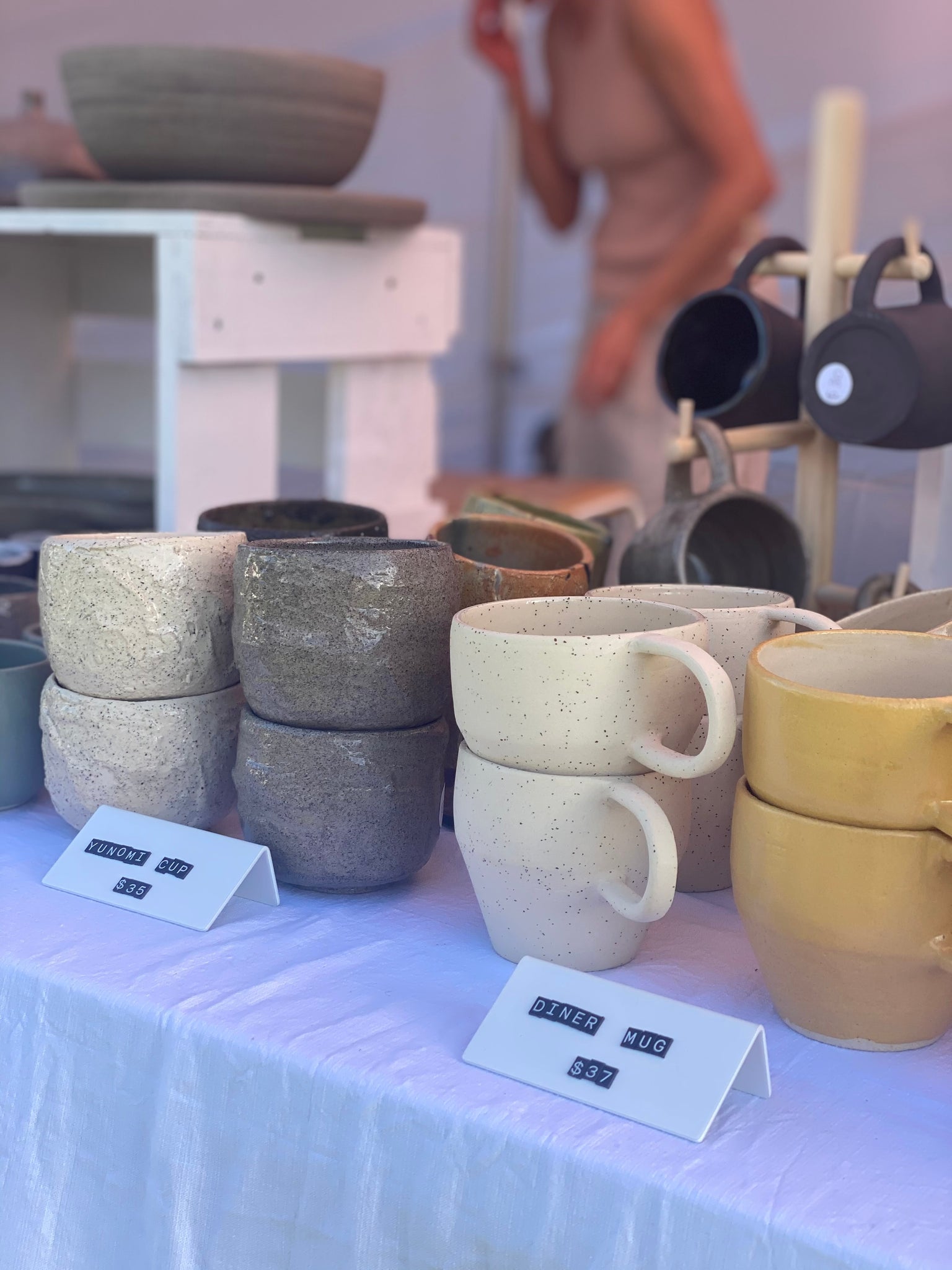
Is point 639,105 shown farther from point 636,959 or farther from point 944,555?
point 636,959

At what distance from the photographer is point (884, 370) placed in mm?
862

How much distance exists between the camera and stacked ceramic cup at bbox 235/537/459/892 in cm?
63

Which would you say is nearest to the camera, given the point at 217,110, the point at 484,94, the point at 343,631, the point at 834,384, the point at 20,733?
the point at 343,631

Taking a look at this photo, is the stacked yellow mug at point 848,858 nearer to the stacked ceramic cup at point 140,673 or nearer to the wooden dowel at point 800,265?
the stacked ceramic cup at point 140,673

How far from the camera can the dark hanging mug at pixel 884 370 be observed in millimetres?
850

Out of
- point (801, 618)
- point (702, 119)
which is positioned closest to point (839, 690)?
point (801, 618)

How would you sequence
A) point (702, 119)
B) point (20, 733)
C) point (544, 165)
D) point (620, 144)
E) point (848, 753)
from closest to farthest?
point (848, 753)
point (20, 733)
point (702, 119)
point (620, 144)
point (544, 165)

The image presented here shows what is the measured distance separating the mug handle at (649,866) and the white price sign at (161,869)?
180 millimetres

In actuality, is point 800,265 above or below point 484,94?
below

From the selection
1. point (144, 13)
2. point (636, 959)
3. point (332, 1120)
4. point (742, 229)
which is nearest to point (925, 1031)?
point (636, 959)

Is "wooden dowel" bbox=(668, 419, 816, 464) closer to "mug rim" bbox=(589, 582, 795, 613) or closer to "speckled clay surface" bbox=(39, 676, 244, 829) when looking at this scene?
"mug rim" bbox=(589, 582, 795, 613)

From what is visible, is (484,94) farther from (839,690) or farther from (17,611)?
(839,690)

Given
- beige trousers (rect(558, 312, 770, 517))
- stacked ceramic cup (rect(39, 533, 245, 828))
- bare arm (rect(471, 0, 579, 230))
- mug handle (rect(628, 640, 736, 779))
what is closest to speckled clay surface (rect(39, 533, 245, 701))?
stacked ceramic cup (rect(39, 533, 245, 828))

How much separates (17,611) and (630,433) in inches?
58.2
